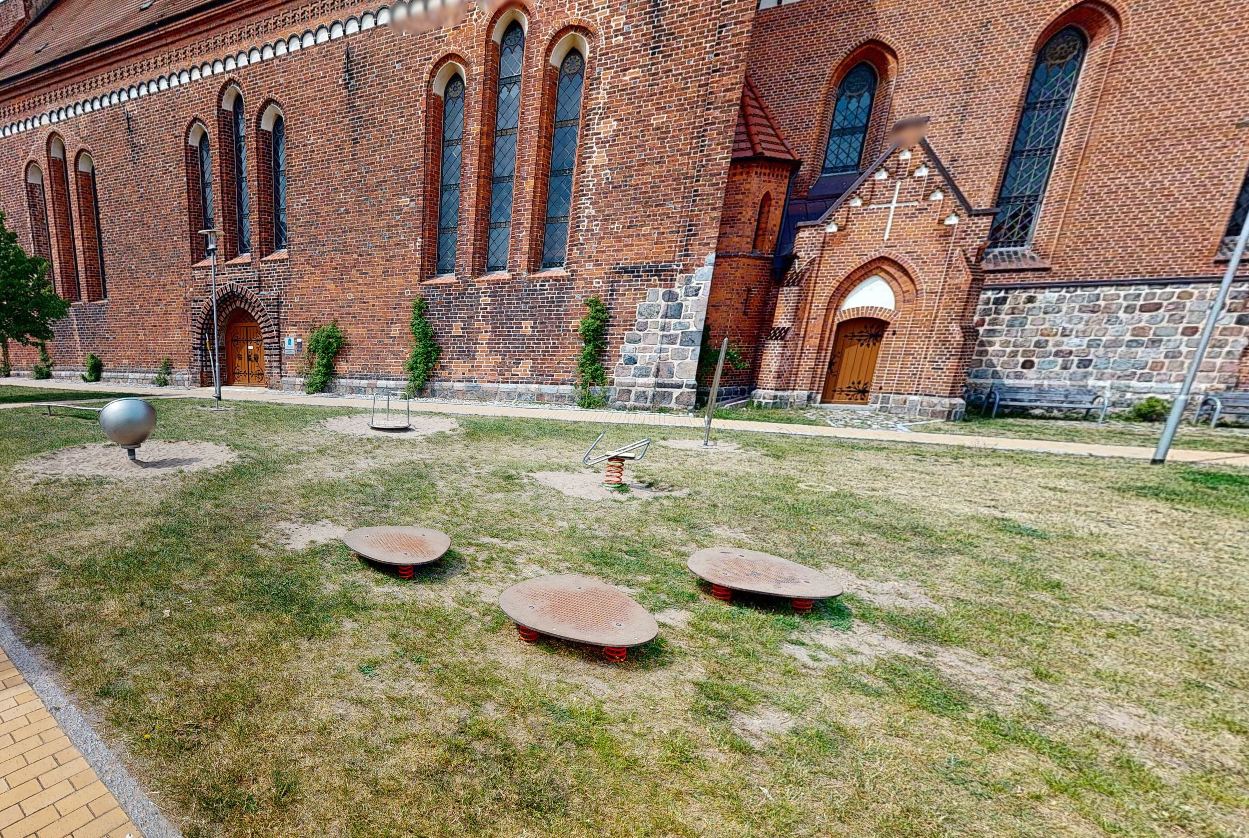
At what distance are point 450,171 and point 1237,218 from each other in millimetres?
18801

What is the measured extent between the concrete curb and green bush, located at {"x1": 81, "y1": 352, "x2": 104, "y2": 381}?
22.5 meters

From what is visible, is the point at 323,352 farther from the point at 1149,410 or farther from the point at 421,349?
the point at 1149,410

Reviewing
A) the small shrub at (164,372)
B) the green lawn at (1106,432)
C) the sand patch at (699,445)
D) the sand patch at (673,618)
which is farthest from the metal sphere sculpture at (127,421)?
the small shrub at (164,372)

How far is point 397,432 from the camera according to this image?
7.80 m

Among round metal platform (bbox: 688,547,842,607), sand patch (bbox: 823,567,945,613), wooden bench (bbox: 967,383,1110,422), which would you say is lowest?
sand patch (bbox: 823,567,945,613)

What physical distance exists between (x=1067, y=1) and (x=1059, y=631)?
1576 cm

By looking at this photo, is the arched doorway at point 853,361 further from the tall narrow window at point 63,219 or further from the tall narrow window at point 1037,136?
the tall narrow window at point 63,219

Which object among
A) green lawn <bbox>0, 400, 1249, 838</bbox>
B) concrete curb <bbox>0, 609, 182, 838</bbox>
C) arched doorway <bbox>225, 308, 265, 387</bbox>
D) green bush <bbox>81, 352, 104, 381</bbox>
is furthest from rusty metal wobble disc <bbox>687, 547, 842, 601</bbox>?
green bush <bbox>81, 352, 104, 381</bbox>

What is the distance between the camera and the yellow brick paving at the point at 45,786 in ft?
4.91

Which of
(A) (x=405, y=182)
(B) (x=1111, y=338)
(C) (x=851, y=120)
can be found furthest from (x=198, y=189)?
(B) (x=1111, y=338)

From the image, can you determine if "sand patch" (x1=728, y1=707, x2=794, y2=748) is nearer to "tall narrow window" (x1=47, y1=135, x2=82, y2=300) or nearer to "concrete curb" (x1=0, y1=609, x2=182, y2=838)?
"concrete curb" (x1=0, y1=609, x2=182, y2=838)

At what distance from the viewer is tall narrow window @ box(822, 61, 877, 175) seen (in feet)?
42.8

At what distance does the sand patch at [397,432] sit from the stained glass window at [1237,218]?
17.2 m

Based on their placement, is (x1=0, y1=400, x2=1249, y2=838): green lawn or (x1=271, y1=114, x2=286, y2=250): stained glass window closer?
(x1=0, y1=400, x2=1249, y2=838): green lawn
